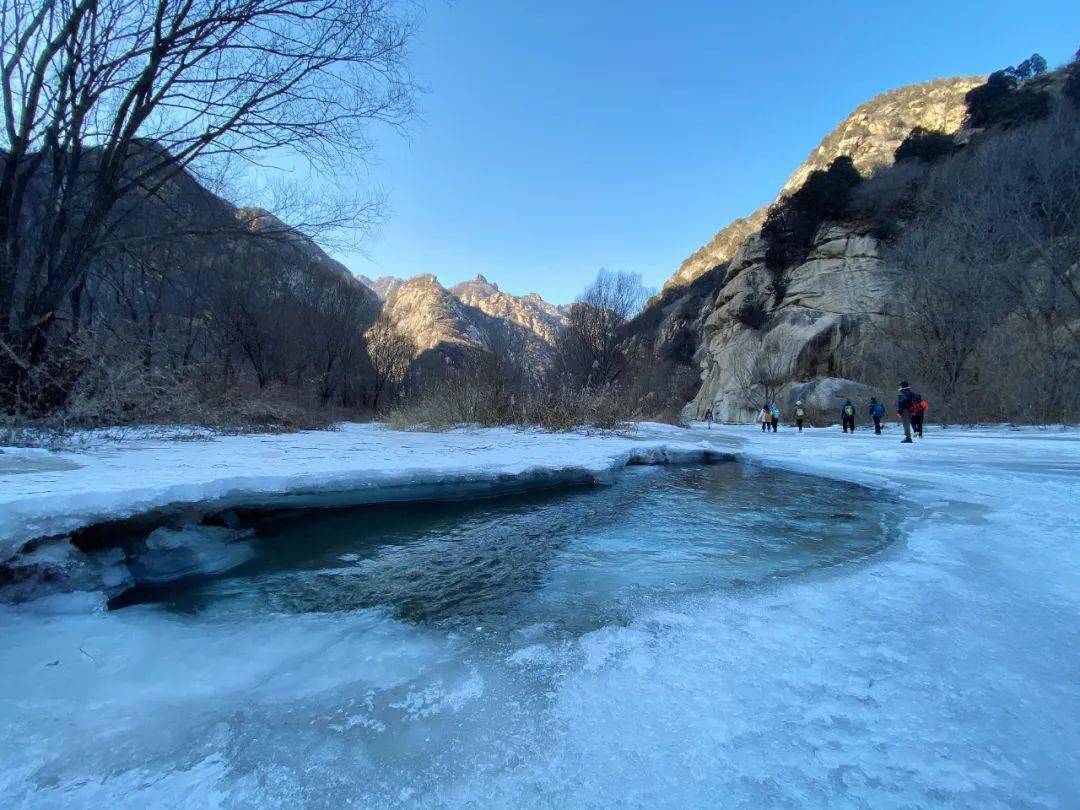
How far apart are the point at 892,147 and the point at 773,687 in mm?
42861

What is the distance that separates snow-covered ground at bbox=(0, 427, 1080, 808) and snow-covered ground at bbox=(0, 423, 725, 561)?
86 mm

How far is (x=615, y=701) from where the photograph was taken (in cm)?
142

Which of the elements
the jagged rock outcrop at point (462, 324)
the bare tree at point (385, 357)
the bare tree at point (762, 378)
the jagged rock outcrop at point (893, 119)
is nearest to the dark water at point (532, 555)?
the jagged rock outcrop at point (462, 324)

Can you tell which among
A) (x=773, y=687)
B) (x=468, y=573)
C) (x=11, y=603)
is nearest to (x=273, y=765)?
(x=773, y=687)

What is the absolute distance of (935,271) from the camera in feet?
57.6

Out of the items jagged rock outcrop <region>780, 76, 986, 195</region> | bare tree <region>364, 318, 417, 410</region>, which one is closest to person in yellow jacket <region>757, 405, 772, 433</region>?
jagged rock outcrop <region>780, 76, 986, 195</region>

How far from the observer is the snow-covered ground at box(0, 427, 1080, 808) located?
1.09 m

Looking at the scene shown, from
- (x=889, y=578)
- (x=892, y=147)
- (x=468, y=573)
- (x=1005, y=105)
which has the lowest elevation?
(x=468, y=573)

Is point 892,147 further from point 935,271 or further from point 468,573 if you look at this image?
point 468,573

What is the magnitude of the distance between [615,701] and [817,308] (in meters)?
28.9

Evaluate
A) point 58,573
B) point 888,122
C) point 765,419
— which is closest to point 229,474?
point 58,573

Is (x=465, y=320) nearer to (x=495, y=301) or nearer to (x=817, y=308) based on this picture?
(x=817, y=308)

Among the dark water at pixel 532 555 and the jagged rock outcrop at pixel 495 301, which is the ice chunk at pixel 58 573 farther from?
the jagged rock outcrop at pixel 495 301

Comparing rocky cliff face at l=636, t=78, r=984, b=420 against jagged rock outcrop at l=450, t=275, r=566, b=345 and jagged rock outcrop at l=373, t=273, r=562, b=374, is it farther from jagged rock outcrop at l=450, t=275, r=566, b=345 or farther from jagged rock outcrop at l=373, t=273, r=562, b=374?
jagged rock outcrop at l=450, t=275, r=566, b=345
